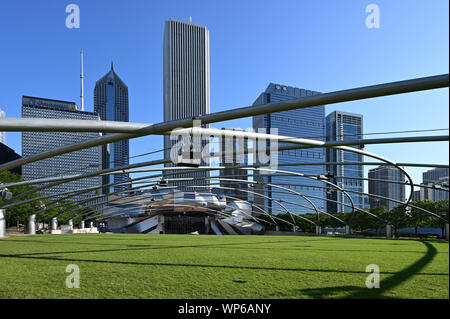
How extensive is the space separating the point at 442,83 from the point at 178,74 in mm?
69373

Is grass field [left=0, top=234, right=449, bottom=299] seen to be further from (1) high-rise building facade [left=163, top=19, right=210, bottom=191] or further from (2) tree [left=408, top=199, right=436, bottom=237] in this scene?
(1) high-rise building facade [left=163, top=19, right=210, bottom=191]

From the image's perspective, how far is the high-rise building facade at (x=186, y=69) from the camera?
68812 millimetres

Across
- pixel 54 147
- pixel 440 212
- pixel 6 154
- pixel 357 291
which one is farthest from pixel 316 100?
pixel 6 154

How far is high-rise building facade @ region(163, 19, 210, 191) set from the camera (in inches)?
2709

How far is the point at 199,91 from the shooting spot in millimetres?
77375

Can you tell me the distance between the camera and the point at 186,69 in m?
69.1

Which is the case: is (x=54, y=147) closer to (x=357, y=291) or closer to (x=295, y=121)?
(x=295, y=121)

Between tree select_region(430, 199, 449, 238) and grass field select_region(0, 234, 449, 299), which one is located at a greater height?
grass field select_region(0, 234, 449, 299)

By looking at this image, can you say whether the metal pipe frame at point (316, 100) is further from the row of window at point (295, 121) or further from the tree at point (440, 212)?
the row of window at point (295, 121)

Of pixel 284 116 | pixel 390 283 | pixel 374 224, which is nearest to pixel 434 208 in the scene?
pixel 374 224

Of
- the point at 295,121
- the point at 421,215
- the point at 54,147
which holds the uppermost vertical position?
the point at 295,121

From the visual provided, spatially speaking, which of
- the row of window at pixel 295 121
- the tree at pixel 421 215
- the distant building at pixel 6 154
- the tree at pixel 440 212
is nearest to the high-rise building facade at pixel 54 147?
the distant building at pixel 6 154

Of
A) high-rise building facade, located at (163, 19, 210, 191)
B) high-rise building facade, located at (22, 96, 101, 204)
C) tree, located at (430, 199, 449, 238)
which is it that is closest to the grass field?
high-rise building facade, located at (22, 96, 101, 204)
